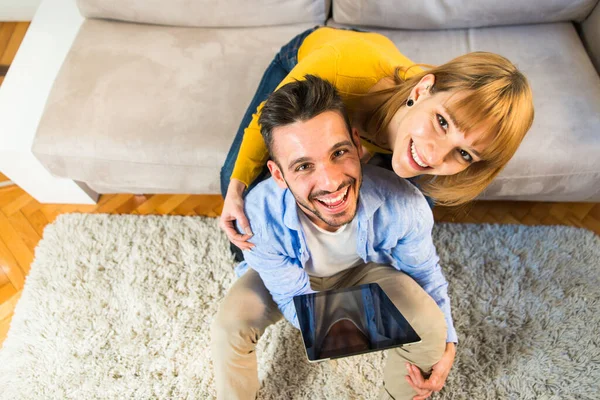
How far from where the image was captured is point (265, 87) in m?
1.30

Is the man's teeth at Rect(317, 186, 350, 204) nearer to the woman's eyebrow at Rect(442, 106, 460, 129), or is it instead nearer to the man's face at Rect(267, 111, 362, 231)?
the man's face at Rect(267, 111, 362, 231)

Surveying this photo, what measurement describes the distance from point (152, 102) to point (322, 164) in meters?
0.76

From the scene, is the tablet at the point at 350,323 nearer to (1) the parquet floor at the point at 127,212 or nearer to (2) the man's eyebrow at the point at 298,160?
(2) the man's eyebrow at the point at 298,160

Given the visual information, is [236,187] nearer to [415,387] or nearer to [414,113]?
[414,113]

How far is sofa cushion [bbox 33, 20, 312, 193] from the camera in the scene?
1.28m

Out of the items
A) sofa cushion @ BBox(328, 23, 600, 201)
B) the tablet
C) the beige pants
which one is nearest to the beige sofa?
sofa cushion @ BBox(328, 23, 600, 201)

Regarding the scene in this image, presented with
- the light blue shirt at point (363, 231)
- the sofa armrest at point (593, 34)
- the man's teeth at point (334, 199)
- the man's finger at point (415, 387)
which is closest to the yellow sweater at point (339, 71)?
the light blue shirt at point (363, 231)

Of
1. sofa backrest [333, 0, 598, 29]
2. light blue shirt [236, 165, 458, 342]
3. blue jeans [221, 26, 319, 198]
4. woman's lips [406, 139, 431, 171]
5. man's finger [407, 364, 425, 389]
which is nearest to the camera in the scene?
woman's lips [406, 139, 431, 171]

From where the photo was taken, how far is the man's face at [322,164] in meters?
0.86

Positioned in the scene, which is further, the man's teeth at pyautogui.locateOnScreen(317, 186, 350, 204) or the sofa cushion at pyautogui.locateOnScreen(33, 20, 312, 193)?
the sofa cushion at pyautogui.locateOnScreen(33, 20, 312, 193)

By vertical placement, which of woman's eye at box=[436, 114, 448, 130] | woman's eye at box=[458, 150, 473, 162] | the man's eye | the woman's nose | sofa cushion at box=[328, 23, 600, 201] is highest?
the man's eye

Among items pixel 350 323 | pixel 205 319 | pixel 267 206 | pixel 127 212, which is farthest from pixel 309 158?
pixel 127 212

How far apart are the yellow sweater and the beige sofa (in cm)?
17

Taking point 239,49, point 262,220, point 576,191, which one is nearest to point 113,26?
point 239,49
